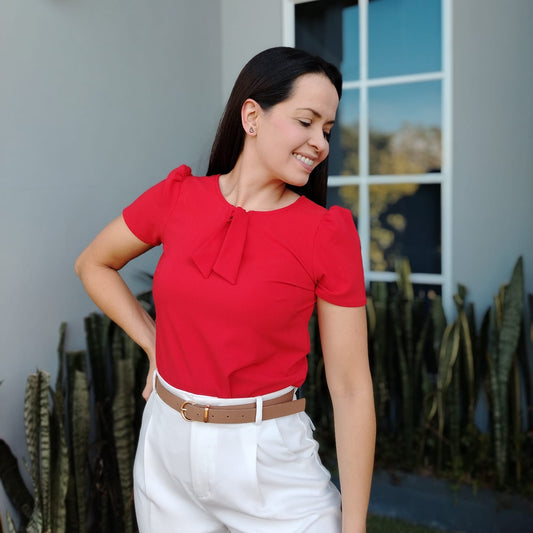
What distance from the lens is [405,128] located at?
3.38 m

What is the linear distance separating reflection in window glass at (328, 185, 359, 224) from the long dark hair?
2.13 m

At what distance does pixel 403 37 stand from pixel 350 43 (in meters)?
0.31

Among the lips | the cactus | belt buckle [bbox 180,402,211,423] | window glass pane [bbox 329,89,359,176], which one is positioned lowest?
the cactus

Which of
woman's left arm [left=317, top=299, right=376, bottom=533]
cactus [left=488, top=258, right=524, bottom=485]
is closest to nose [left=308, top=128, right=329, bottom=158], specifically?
woman's left arm [left=317, top=299, right=376, bottom=533]

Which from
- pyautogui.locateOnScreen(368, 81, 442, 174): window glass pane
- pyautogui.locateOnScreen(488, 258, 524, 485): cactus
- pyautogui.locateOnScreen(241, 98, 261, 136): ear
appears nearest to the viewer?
pyautogui.locateOnScreen(241, 98, 261, 136): ear

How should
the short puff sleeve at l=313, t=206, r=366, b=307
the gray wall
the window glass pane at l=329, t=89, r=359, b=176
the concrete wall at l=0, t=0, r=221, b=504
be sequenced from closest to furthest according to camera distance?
the short puff sleeve at l=313, t=206, r=366, b=307 < the concrete wall at l=0, t=0, r=221, b=504 < the gray wall < the window glass pane at l=329, t=89, r=359, b=176

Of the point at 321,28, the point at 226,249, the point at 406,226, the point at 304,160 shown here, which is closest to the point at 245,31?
the point at 321,28

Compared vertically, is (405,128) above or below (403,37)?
below

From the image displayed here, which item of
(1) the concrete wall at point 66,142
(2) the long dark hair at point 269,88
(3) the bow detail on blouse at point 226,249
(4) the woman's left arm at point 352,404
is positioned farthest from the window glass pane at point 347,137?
(4) the woman's left arm at point 352,404

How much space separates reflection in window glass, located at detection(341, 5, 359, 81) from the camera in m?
3.43

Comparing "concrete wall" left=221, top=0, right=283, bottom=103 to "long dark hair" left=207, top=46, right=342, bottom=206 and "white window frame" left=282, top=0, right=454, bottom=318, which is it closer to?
"white window frame" left=282, top=0, right=454, bottom=318

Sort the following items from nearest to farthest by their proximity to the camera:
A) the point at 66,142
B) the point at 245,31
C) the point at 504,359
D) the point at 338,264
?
the point at 338,264
the point at 66,142
the point at 504,359
the point at 245,31

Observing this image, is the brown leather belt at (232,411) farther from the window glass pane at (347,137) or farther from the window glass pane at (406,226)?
the window glass pane at (347,137)

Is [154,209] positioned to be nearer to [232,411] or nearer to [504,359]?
[232,411]
